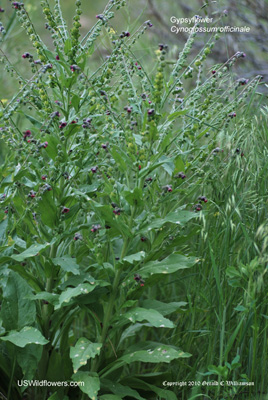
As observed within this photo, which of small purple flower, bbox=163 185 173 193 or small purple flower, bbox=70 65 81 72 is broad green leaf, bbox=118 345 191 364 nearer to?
small purple flower, bbox=163 185 173 193

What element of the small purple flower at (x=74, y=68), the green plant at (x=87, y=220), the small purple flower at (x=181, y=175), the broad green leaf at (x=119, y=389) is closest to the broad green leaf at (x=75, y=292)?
the green plant at (x=87, y=220)

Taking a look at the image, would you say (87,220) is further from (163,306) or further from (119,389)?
(119,389)

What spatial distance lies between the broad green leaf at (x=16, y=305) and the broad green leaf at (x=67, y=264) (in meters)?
0.20

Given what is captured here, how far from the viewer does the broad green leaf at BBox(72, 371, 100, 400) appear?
1.79m

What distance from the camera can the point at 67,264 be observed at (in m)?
1.92

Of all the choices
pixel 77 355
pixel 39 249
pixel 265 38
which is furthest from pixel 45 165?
pixel 265 38

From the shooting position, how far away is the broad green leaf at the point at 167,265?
1.91 meters

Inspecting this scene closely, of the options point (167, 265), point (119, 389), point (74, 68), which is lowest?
point (119, 389)

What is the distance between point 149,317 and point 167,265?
22 cm

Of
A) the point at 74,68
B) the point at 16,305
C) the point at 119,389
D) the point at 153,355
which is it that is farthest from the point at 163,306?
the point at 74,68

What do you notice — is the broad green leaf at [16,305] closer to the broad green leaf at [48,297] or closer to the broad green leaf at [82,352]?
the broad green leaf at [48,297]

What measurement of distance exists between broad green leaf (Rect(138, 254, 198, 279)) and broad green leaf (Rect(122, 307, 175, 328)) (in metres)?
0.13

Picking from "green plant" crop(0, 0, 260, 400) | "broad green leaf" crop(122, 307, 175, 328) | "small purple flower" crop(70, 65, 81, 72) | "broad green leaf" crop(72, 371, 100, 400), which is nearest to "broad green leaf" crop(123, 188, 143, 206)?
"green plant" crop(0, 0, 260, 400)

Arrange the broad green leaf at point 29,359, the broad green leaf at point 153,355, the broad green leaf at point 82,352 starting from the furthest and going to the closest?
the broad green leaf at point 29,359
the broad green leaf at point 153,355
the broad green leaf at point 82,352
